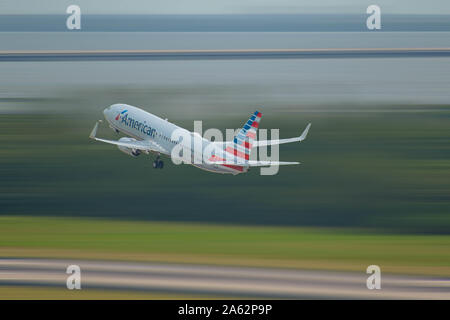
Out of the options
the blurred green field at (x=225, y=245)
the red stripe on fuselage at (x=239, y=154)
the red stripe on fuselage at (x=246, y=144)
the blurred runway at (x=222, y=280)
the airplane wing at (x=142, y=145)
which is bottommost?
the blurred runway at (x=222, y=280)

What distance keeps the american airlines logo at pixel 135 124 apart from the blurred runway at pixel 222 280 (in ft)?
102

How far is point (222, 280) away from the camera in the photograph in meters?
48.2

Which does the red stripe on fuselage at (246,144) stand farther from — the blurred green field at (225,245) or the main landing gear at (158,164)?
the main landing gear at (158,164)

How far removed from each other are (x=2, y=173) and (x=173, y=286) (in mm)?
38022

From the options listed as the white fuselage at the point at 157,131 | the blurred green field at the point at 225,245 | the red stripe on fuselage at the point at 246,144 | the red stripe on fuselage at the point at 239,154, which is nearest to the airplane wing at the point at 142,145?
the white fuselage at the point at 157,131

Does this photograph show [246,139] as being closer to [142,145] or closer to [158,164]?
[158,164]

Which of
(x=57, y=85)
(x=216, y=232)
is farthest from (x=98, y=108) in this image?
(x=216, y=232)

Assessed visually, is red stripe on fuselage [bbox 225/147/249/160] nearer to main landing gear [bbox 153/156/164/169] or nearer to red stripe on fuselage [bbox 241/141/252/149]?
red stripe on fuselage [bbox 241/141/252/149]

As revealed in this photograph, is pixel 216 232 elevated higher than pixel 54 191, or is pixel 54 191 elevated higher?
pixel 54 191

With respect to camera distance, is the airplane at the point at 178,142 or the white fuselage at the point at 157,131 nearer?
the airplane at the point at 178,142

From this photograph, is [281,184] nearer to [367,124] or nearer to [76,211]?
[76,211]

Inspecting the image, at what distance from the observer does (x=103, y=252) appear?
5556 centimetres

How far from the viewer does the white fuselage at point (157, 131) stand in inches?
2908

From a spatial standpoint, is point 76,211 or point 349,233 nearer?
point 349,233
